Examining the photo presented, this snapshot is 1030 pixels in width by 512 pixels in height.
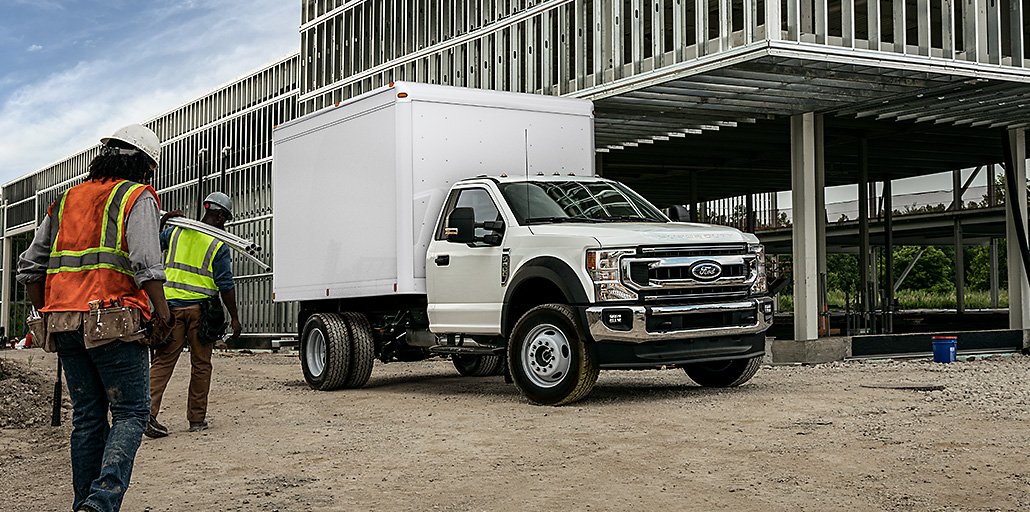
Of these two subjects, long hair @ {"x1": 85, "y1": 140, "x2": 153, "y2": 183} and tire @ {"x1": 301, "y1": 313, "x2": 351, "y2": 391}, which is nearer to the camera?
long hair @ {"x1": 85, "y1": 140, "x2": 153, "y2": 183}

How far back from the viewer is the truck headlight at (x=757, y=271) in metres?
11.5

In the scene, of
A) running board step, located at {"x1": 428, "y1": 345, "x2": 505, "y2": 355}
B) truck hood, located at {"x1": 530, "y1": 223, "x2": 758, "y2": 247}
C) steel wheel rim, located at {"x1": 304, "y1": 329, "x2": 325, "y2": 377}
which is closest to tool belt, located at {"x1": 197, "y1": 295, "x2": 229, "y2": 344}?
running board step, located at {"x1": 428, "y1": 345, "x2": 505, "y2": 355}

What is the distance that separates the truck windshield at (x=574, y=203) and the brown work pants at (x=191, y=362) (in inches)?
133

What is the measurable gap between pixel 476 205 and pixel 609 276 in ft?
7.38

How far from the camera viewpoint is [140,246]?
5.47 metres

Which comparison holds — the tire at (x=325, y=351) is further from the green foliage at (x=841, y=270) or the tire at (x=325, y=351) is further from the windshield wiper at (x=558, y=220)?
the green foliage at (x=841, y=270)

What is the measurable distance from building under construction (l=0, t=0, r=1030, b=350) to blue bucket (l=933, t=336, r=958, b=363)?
2186mm

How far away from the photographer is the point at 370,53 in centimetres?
2850

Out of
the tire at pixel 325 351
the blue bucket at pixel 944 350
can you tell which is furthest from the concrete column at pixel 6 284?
the blue bucket at pixel 944 350

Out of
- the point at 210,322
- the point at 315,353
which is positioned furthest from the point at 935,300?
the point at 210,322

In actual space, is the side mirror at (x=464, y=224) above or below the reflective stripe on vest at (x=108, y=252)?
above

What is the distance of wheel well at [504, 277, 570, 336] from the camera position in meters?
11.3

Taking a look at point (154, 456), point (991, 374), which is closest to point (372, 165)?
point (154, 456)

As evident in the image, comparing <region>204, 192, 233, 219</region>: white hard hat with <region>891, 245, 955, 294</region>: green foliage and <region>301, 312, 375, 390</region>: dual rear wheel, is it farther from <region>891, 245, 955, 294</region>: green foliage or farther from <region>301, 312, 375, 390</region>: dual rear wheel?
<region>891, 245, 955, 294</region>: green foliage
